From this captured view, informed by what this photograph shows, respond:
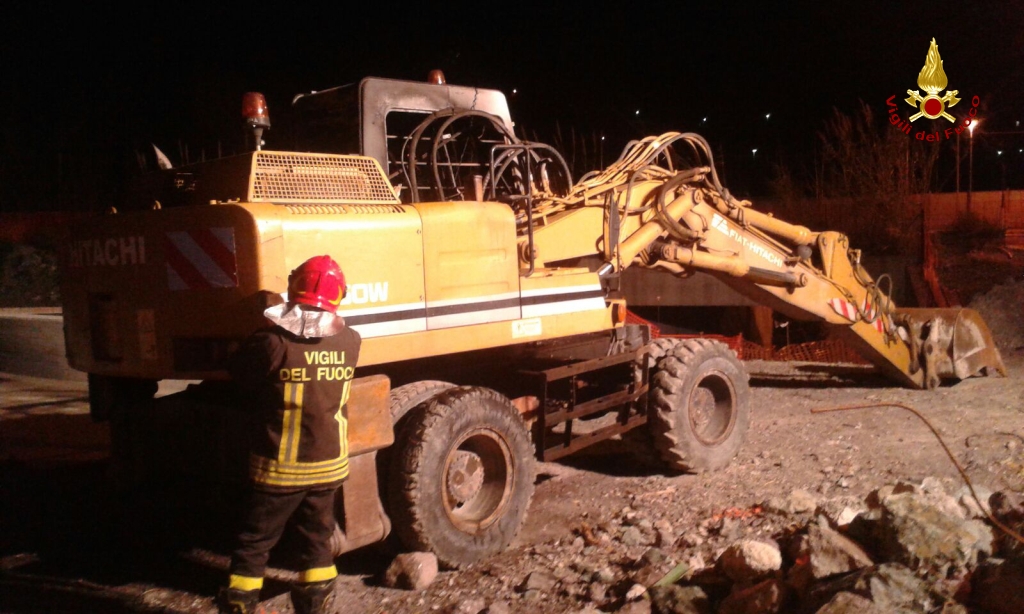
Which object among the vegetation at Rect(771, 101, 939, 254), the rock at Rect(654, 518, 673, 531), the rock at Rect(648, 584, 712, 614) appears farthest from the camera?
the vegetation at Rect(771, 101, 939, 254)

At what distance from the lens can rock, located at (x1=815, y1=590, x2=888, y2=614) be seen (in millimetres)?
3285

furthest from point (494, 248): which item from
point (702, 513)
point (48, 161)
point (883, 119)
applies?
point (48, 161)

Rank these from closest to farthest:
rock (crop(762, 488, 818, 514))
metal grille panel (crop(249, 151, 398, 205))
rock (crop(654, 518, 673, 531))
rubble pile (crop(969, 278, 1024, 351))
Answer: metal grille panel (crop(249, 151, 398, 205))
rock (crop(654, 518, 673, 531))
rock (crop(762, 488, 818, 514))
rubble pile (crop(969, 278, 1024, 351))

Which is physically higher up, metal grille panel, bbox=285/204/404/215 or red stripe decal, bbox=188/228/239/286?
metal grille panel, bbox=285/204/404/215

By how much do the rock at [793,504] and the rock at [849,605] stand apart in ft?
6.21

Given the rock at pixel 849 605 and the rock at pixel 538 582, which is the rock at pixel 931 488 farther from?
the rock at pixel 538 582

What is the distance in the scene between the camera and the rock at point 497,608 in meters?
4.10

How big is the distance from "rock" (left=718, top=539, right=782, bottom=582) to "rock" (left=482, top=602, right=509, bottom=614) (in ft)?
3.50

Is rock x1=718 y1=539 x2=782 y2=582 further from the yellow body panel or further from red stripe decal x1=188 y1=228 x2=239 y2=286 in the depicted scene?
red stripe decal x1=188 y1=228 x2=239 y2=286

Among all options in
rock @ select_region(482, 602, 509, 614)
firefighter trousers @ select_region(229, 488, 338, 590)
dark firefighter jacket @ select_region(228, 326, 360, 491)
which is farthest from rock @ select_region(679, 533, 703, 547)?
dark firefighter jacket @ select_region(228, 326, 360, 491)

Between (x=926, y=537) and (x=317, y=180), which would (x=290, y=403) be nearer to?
(x=317, y=180)

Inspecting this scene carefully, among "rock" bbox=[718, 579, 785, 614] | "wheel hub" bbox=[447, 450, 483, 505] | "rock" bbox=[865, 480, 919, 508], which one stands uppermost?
"wheel hub" bbox=[447, 450, 483, 505]

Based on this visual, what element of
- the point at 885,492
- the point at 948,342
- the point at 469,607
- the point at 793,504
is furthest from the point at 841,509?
the point at 948,342

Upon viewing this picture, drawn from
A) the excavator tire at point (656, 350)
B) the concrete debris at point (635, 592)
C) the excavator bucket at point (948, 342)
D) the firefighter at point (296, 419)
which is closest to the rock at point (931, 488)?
the concrete debris at point (635, 592)
